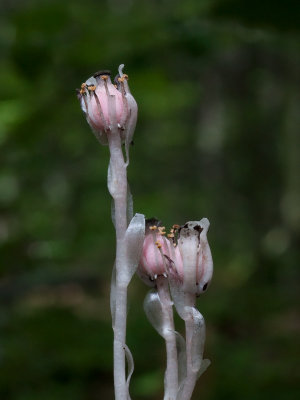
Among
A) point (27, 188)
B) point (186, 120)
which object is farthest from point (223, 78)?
point (27, 188)

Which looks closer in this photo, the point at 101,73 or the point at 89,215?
the point at 101,73

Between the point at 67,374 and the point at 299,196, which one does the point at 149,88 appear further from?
the point at 299,196

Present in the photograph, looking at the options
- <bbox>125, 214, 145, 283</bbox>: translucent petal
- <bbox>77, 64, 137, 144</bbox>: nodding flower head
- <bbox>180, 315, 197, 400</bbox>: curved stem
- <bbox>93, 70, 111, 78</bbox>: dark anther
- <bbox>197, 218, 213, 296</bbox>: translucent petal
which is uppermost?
<bbox>93, 70, 111, 78</bbox>: dark anther

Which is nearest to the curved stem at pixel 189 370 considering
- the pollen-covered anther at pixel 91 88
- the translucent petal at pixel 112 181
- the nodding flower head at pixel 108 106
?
the translucent petal at pixel 112 181

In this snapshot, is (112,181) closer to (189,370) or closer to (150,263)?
(150,263)

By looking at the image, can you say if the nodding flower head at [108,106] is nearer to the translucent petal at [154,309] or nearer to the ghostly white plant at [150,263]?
the ghostly white plant at [150,263]

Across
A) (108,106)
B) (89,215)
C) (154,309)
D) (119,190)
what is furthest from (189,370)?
(89,215)

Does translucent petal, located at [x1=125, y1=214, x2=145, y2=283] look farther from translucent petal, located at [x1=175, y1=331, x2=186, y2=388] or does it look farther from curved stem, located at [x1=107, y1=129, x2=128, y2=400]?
translucent petal, located at [x1=175, y1=331, x2=186, y2=388]

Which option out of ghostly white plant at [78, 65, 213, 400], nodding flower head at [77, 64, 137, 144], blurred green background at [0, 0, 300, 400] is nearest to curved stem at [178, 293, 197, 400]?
ghostly white plant at [78, 65, 213, 400]
